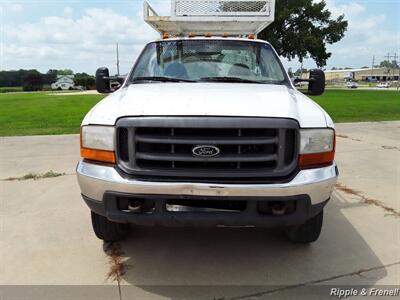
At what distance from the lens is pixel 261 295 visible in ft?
9.62

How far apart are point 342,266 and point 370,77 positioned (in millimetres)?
160962

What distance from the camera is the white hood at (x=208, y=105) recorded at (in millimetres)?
2871

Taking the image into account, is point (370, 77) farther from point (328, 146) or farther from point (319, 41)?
point (328, 146)

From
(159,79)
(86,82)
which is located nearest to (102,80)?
(159,79)

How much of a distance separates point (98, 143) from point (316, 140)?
163cm

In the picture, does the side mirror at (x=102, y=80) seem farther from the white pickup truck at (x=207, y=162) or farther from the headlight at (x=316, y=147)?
the headlight at (x=316, y=147)

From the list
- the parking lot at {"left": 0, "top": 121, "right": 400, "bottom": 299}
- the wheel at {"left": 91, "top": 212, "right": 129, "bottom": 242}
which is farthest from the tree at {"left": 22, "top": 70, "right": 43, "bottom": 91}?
the wheel at {"left": 91, "top": 212, "right": 129, "bottom": 242}

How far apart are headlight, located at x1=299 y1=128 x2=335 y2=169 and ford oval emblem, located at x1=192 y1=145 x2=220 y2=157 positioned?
63 centimetres

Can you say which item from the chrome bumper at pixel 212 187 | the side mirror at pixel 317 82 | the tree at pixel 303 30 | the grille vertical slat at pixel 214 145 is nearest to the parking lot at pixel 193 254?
the chrome bumper at pixel 212 187

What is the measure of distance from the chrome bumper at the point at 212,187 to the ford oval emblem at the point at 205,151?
0.21m

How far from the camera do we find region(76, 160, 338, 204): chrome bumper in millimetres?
2781

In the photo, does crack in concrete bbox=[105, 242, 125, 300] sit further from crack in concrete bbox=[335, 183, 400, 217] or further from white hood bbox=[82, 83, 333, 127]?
crack in concrete bbox=[335, 183, 400, 217]

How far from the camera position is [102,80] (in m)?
4.71

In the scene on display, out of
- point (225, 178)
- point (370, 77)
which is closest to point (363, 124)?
point (225, 178)
